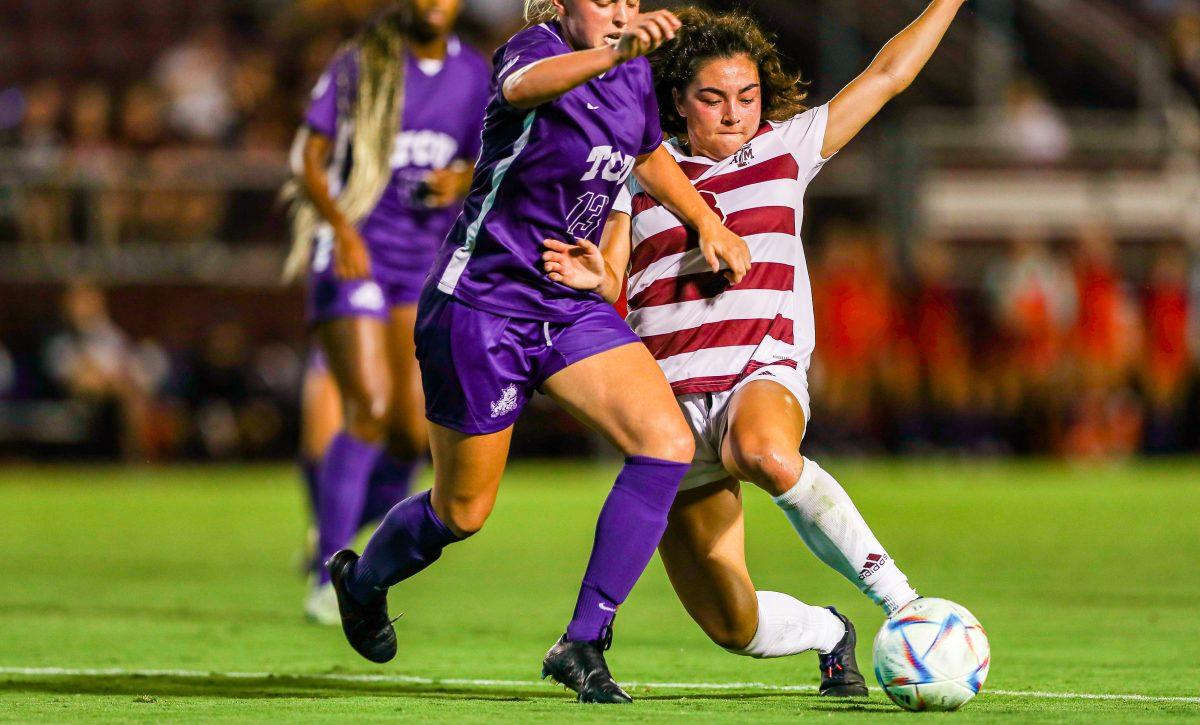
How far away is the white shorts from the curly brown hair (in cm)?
82

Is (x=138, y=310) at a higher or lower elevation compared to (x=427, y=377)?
lower

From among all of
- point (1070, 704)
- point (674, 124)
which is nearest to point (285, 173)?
point (674, 124)

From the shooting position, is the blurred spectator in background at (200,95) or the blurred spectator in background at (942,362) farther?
the blurred spectator in background at (200,95)

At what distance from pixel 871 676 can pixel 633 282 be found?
1.46 m

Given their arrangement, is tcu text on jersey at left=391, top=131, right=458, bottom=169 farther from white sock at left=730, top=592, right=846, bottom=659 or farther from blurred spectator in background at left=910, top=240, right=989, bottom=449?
blurred spectator in background at left=910, top=240, right=989, bottom=449

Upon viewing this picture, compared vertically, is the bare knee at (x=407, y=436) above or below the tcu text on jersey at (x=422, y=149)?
below

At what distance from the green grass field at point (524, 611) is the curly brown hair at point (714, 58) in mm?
1717

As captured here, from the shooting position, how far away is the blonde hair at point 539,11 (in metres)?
5.08

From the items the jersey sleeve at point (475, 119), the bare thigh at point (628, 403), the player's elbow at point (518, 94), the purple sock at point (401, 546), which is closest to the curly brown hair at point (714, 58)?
the player's elbow at point (518, 94)

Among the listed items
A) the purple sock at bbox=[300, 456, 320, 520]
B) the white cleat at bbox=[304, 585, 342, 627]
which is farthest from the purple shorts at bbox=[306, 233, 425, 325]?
the white cleat at bbox=[304, 585, 342, 627]

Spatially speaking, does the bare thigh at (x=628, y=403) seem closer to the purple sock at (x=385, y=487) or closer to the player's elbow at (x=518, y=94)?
the player's elbow at (x=518, y=94)

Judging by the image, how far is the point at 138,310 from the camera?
17188 mm

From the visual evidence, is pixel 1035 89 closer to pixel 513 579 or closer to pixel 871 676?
pixel 513 579

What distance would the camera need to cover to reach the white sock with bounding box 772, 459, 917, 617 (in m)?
4.76
